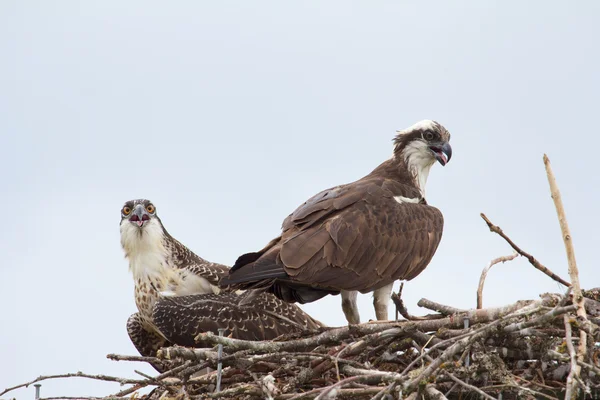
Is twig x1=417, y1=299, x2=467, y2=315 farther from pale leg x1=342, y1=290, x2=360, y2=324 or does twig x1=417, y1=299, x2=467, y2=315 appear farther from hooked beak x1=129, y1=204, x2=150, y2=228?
hooked beak x1=129, y1=204, x2=150, y2=228

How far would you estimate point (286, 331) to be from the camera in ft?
30.1

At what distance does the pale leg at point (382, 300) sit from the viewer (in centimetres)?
874

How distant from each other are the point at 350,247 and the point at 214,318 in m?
1.44

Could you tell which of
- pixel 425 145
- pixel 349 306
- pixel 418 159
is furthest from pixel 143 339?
pixel 425 145

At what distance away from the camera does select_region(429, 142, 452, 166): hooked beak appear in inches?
377

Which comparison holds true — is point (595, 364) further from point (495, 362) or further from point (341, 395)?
point (341, 395)

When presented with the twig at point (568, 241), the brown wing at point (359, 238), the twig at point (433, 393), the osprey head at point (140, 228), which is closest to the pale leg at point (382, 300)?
the brown wing at point (359, 238)

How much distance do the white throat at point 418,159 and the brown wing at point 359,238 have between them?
0.52 meters

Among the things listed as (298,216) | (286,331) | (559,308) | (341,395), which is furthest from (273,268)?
(559,308)

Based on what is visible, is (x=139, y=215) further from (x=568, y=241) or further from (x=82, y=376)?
(x=568, y=241)

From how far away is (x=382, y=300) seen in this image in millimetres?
8789

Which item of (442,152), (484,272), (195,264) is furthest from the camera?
(195,264)

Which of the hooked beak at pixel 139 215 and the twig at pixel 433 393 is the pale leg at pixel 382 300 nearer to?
the hooked beak at pixel 139 215

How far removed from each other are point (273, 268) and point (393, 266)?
1.19 meters
